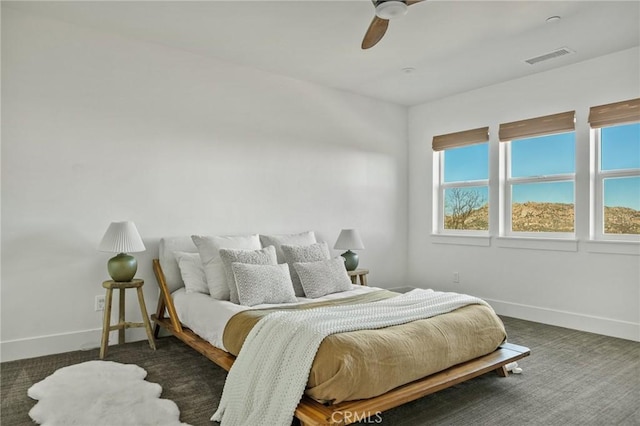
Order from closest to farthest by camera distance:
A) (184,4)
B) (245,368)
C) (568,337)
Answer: (245,368)
(184,4)
(568,337)

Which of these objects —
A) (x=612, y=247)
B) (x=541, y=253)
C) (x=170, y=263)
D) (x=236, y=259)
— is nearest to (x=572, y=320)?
(x=541, y=253)

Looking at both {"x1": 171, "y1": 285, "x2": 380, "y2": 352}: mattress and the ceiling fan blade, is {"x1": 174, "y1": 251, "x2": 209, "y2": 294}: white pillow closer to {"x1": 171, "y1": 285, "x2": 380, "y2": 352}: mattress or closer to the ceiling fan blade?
{"x1": 171, "y1": 285, "x2": 380, "y2": 352}: mattress

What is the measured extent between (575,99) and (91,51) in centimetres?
461

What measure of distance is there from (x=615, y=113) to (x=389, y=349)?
3.42 m

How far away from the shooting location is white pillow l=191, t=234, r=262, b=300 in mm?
3354

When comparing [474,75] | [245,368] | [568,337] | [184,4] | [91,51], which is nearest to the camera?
[245,368]

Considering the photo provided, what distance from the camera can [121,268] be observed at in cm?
332

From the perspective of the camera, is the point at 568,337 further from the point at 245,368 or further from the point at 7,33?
the point at 7,33

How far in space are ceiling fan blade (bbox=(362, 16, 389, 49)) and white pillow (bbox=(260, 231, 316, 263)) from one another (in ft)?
6.62

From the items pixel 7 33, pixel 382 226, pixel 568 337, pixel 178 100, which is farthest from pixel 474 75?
pixel 7 33

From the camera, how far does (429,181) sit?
225 inches

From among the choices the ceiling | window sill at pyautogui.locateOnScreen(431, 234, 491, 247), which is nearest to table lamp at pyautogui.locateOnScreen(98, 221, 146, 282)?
the ceiling

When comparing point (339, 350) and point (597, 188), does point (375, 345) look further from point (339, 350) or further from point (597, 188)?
point (597, 188)

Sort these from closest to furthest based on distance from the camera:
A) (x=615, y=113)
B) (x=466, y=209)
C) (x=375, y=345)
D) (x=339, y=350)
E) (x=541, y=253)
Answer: (x=339, y=350) < (x=375, y=345) < (x=615, y=113) < (x=541, y=253) < (x=466, y=209)
